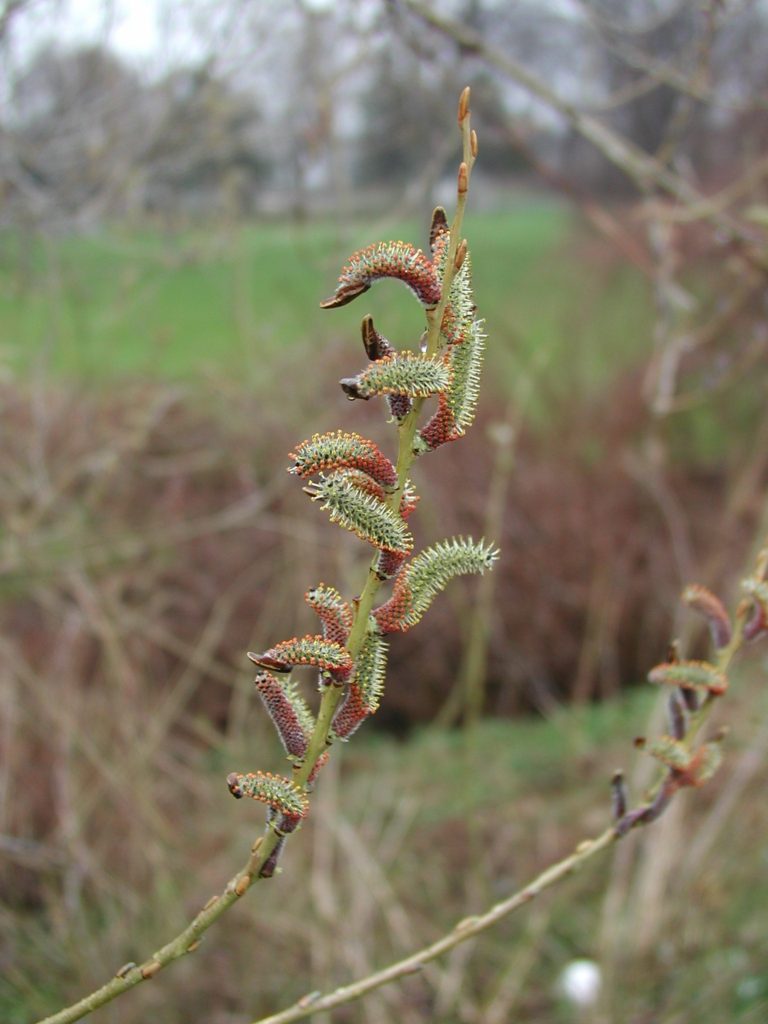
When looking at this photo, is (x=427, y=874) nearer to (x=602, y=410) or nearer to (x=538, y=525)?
(x=538, y=525)

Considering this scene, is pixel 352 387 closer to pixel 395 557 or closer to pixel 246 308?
pixel 395 557

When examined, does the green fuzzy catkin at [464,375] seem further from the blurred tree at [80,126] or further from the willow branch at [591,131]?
the blurred tree at [80,126]

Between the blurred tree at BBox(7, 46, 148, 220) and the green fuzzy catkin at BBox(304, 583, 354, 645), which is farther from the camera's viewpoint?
the blurred tree at BBox(7, 46, 148, 220)

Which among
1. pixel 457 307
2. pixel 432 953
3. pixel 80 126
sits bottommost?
pixel 432 953

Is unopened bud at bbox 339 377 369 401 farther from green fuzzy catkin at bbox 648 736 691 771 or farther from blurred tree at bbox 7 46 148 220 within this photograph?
blurred tree at bbox 7 46 148 220

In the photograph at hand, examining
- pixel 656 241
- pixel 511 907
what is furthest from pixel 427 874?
pixel 511 907

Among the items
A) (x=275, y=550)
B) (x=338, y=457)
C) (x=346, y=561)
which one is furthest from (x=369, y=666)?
(x=275, y=550)

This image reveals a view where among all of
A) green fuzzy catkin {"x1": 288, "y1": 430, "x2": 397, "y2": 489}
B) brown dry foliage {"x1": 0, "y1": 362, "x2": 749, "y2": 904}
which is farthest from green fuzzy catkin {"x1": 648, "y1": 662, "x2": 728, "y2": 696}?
brown dry foliage {"x1": 0, "y1": 362, "x2": 749, "y2": 904}
